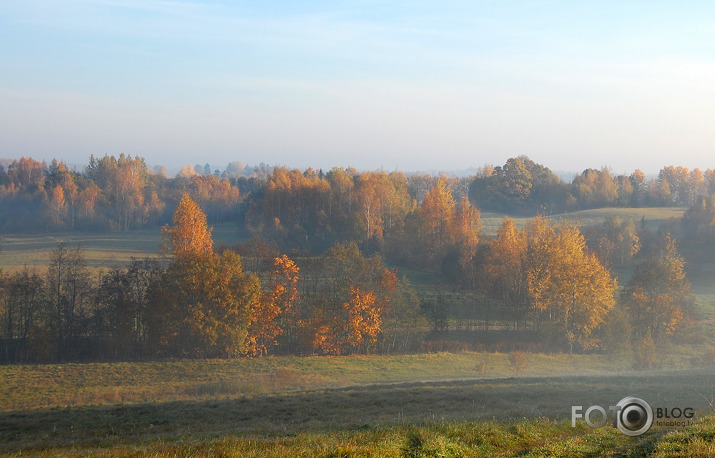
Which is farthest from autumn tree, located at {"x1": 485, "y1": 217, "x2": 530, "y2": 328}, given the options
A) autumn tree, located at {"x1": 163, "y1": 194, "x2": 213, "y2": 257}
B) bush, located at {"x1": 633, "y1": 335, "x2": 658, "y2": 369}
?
autumn tree, located at {"x1": 163, "y1": 194, "x2": 213, "y2": 257}

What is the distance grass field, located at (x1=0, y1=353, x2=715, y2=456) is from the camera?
9789 millimetres

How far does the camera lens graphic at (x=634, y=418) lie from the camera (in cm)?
1121

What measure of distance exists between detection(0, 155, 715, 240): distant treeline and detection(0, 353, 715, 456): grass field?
51500mm

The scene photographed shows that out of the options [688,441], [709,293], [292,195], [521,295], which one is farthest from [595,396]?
[292,195]

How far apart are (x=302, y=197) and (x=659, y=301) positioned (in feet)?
220

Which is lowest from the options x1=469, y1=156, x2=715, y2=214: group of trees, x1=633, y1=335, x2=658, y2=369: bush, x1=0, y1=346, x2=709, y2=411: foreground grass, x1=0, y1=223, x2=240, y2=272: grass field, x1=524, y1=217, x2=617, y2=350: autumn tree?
x1=0, y1=346, x2=709, y2=411: foreground grass

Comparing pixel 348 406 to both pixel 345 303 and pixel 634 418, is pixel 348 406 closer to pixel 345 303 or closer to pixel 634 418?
pixel 634 418

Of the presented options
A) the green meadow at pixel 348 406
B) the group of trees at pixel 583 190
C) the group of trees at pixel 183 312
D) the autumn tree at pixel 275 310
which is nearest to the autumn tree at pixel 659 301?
the green meadow at pixel 348 406

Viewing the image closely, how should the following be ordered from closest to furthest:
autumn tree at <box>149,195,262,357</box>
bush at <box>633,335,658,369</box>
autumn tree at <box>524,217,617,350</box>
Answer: bush at <box>633,335,658,369</box> < autumn tree at <box>149,195,262,357</box> < autumn tree at <box>524,217,617,350</box>

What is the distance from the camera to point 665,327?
1756 inches

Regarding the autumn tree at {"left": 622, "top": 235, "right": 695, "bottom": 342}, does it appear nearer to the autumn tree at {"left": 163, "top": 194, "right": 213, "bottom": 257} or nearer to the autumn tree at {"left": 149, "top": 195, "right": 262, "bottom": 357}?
the autumn tree at {"left": 149, "top": 195, "right": 262, "bottom": 357}

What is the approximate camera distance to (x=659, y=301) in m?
44.5

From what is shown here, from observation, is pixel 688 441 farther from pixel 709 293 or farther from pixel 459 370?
pixel 709 293

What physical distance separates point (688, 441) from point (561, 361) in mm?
34156
